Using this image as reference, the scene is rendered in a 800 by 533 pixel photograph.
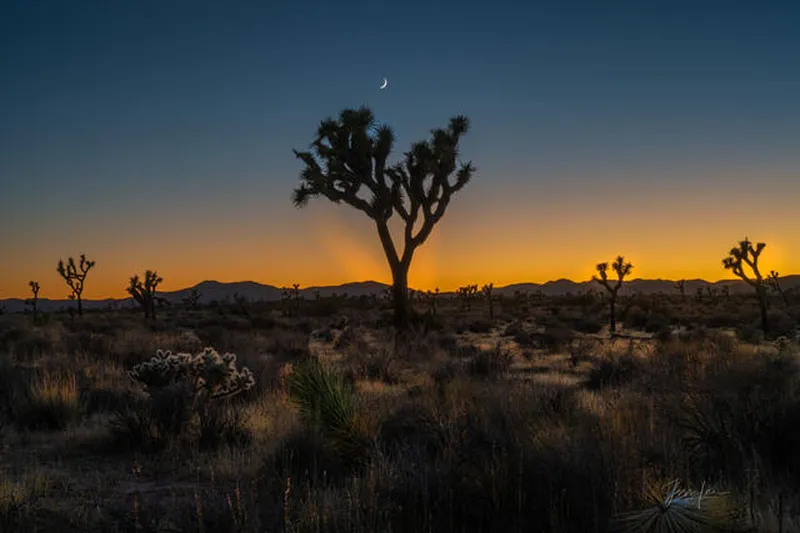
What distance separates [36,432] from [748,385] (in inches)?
326

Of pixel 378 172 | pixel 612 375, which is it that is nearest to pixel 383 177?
pixel 378 172

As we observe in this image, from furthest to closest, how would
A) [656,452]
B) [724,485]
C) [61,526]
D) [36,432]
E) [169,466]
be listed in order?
[36,432] < [169,466] < [656,452] < [724,485] < [61,526]

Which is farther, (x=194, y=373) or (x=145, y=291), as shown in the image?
(x=145, y=291)

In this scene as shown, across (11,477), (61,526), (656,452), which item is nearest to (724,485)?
(656,452)

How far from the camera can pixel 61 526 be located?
4.16 metres

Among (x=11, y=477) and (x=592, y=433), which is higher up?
(x=592, y=433)

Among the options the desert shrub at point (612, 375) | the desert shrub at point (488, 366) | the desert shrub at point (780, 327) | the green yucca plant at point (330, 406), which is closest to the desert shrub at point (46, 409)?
the green yucca plant at point (330, 406)

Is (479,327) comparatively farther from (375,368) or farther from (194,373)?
(194,373)

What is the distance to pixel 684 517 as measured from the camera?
10.1ft

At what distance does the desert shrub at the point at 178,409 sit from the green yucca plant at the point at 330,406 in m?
1.17

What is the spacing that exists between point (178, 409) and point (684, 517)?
19.3ft

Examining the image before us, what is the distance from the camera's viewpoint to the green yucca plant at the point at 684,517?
10.1ft

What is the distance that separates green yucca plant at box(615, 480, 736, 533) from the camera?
3076mm

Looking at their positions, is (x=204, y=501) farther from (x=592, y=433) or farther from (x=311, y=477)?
(x=592, y=433)
